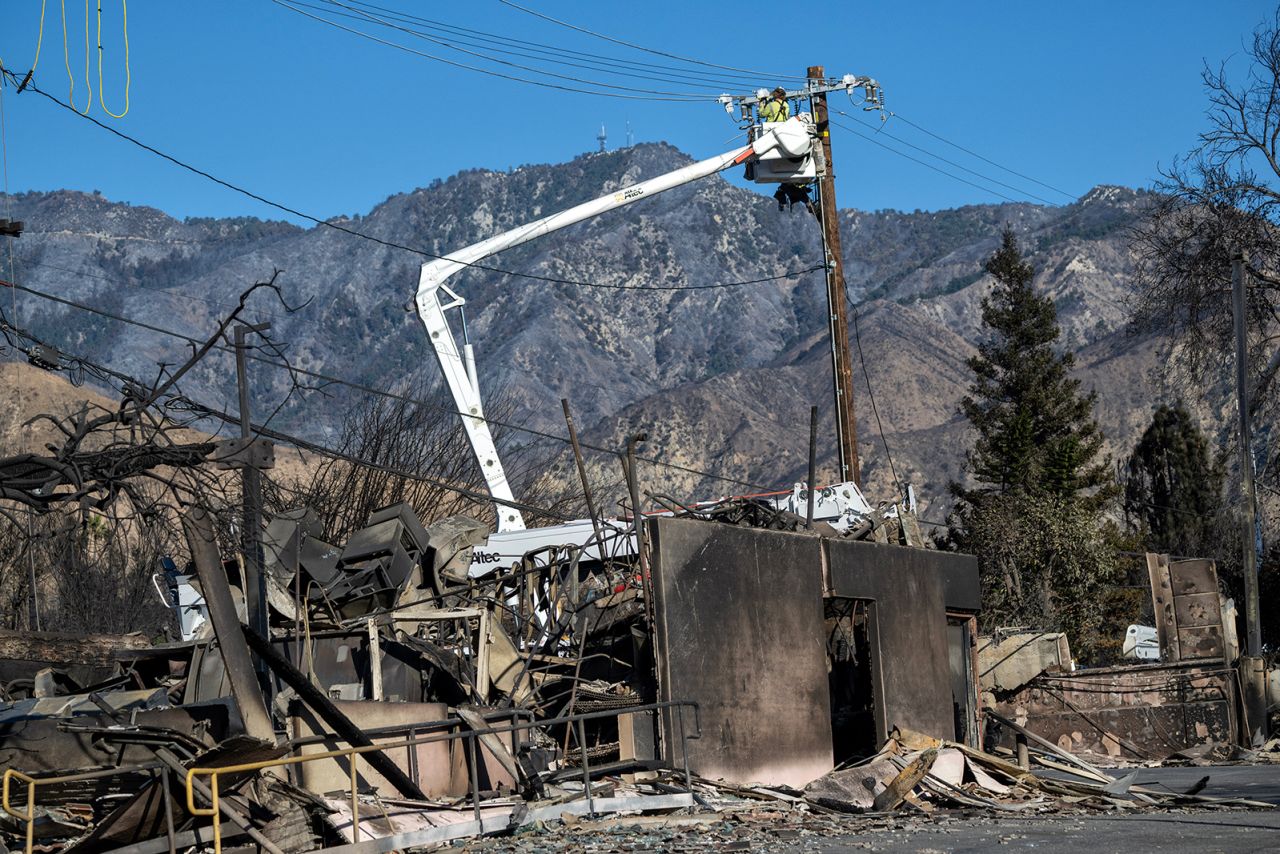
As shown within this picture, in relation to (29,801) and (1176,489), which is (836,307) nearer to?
(29,801)

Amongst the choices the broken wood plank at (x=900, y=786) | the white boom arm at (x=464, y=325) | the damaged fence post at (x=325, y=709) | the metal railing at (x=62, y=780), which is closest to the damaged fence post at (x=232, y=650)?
the damaged fence post at (x=325, y=709)

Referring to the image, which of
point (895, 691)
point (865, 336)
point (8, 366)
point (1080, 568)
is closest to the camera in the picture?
point (895, 691)

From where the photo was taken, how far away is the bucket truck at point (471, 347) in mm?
25125

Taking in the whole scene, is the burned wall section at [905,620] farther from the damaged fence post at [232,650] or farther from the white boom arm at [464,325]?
the damaged fence post at [232,650]

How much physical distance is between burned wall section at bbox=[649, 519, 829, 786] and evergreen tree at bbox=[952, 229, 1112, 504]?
38.8 metres

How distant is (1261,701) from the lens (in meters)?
26.9

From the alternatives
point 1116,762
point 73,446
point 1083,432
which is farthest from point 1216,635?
point 1083,432

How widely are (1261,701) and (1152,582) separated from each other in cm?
319

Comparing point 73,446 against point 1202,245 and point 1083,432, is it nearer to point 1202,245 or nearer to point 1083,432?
point 1202,245

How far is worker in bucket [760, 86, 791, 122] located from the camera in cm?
2766

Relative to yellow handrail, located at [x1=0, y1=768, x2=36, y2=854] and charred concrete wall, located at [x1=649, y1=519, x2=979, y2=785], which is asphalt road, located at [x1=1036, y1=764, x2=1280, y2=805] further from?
yellow handrail, located at [x1=0, y1=768, x2=36, y2=854]

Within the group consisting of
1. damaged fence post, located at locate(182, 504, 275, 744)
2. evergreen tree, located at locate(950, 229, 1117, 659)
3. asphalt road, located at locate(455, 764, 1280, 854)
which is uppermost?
evergreen tree, located at locate(950, 229, 1117, 659)

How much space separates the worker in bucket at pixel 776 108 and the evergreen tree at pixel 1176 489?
38555 mm

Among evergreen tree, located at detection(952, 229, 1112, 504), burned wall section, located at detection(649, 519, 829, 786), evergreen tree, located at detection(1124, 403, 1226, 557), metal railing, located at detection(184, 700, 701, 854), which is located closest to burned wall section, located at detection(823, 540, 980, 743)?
burned wall section, located at detection(649, 519, 829, 786)
